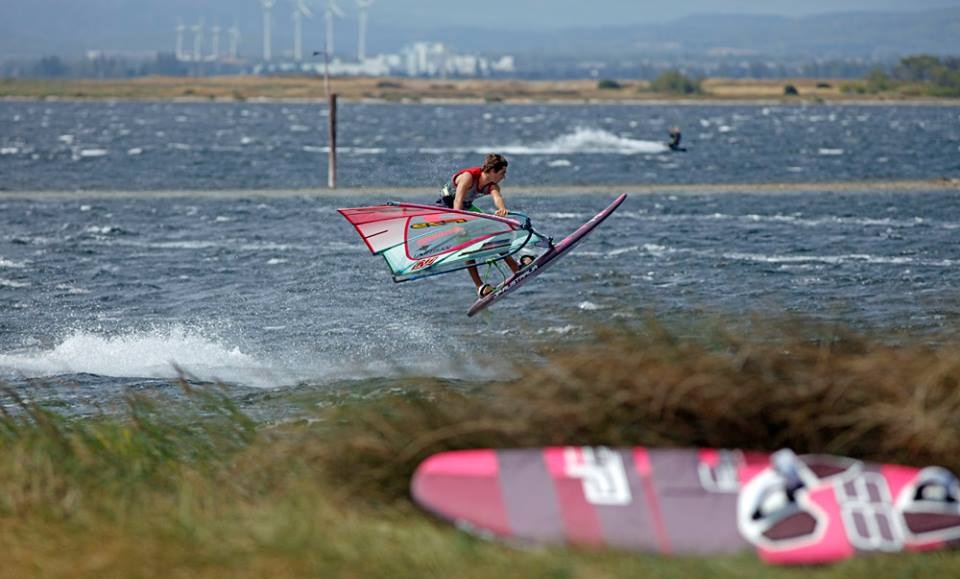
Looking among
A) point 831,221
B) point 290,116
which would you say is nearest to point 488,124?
point 290,116

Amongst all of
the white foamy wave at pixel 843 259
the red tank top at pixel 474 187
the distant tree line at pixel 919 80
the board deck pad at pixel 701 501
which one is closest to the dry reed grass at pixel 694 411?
the board deck pad at pixel 701 501

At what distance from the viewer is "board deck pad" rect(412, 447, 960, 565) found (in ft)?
23.9

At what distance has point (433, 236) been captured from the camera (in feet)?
53.1

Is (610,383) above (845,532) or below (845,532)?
above

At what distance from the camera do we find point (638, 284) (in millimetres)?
23266

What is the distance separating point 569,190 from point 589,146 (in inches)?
1372

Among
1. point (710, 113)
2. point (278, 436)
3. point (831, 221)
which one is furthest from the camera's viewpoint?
point (710, 113)

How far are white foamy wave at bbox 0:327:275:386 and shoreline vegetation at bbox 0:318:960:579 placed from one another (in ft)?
24.6

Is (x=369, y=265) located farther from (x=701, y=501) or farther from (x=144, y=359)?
(x=701, y=501)

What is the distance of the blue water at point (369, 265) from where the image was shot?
16938 mm

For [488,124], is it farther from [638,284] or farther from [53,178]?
[638,284]

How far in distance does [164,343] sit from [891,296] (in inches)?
429

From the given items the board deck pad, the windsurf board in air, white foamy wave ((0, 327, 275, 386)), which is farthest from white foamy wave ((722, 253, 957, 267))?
the board deck pad

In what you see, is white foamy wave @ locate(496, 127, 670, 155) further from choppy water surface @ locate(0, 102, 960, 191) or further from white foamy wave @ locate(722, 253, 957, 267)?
white foamy wave @ locate(722, 253, 957, 267)
